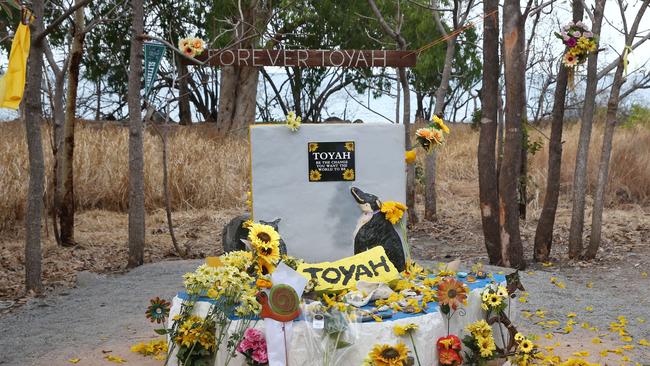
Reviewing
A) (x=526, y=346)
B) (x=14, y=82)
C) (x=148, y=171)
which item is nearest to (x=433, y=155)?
(x=148, y=171)

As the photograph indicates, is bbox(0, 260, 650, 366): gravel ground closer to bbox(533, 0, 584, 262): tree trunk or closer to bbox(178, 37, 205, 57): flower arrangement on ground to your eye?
bbox(533, 0, 584, 262): tree trunk

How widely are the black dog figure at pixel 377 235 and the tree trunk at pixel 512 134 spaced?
3.32 m

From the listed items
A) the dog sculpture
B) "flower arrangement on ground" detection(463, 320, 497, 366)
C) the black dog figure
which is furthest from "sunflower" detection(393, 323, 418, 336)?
the dog sculpture

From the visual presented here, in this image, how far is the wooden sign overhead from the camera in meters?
6.51

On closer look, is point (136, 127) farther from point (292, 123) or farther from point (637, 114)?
point (637, 114)

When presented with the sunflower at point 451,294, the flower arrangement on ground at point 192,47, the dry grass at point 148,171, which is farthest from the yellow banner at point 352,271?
the dry grass at point 148,171

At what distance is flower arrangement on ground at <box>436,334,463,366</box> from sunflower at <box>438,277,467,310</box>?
17 centimetres

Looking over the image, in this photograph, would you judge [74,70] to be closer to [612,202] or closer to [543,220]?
[543,220]

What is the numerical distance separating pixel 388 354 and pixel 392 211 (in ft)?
4.55

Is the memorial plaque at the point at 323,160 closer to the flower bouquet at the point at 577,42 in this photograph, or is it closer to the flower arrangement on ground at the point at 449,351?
the flower arrangement on ground at the point at 449,351

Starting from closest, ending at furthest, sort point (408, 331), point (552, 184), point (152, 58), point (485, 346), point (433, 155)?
point (408, 331) < point (485, 346) < point (152, 58) < point (552, 184) < point (433, 155)

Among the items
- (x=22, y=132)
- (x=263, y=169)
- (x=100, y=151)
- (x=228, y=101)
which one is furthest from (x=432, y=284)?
(x=228, y=101)

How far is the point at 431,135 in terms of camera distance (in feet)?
18.8

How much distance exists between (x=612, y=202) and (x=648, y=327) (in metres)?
7.21
